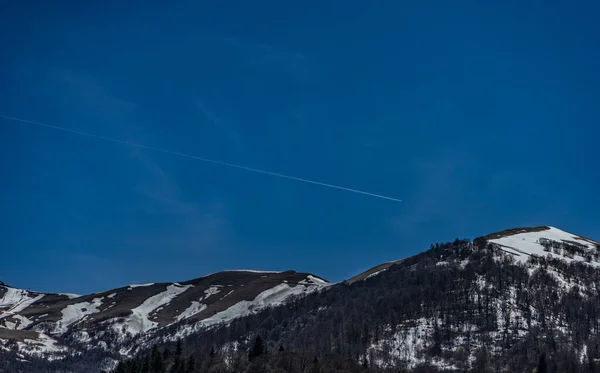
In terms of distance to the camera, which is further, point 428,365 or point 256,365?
point 428,365

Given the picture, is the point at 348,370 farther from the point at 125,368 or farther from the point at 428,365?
the point at 125,368

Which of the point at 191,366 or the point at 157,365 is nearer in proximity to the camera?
the point at 157,365

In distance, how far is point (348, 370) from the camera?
589 feet

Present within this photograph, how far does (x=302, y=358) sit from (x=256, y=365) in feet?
61.1

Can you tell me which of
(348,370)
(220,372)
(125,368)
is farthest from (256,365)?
(125,368)

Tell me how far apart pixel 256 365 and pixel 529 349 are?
298ft

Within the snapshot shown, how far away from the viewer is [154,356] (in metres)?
178

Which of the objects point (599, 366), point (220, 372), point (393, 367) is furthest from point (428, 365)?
point (220, 372)

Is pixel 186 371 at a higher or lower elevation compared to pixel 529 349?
lower

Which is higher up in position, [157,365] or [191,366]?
[191,366]

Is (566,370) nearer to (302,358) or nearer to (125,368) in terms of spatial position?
(302,358)

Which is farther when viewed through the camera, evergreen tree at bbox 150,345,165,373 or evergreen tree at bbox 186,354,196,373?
evergreen tree at bbox 186,354,196,373

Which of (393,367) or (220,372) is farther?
(393,367)

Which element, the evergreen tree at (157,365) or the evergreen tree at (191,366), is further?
the evergreen tree at (191,366)
